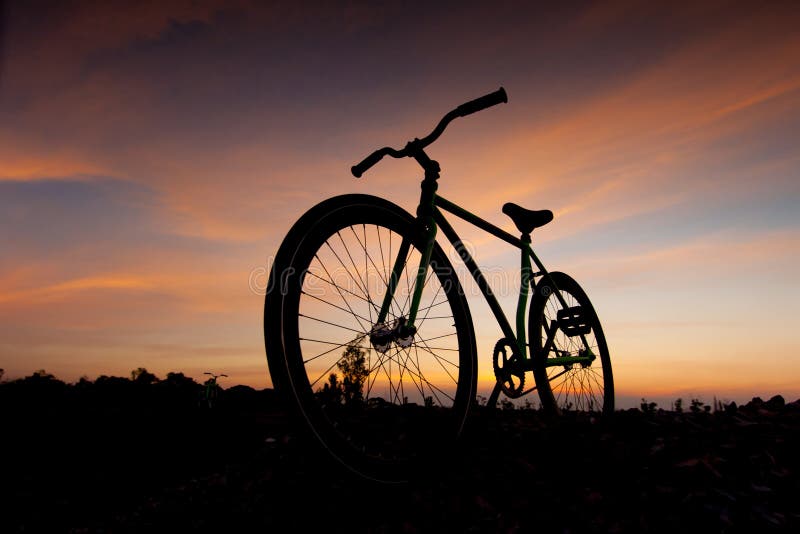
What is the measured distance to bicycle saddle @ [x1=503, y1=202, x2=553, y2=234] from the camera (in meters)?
5.00

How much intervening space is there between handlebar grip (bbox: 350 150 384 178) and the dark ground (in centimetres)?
175

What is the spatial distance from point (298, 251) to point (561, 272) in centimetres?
391

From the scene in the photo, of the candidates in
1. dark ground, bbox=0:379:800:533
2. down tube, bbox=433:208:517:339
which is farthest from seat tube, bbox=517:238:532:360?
dark ground, bbox=0:379:800:533

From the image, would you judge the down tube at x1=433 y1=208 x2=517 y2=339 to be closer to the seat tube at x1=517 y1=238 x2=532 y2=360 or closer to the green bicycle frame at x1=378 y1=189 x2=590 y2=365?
the green bicycle frame at x1=378 y1=189 x2=590 y2=365

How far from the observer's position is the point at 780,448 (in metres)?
3.50

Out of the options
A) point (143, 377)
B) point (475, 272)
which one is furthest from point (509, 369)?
point (143, 377)

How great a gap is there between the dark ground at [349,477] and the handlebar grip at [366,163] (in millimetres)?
1747

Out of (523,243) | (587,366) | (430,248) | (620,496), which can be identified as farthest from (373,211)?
(587,366)

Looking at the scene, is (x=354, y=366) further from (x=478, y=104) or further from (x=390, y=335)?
(x=478, y=104)

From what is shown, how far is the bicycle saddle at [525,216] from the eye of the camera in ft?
16.4

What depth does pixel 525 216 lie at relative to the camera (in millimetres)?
5027

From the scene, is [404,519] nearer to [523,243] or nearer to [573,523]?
[573,523]

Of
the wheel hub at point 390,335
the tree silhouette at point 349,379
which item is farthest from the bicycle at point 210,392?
the wheel hub at point 390,335

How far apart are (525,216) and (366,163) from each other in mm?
2198
